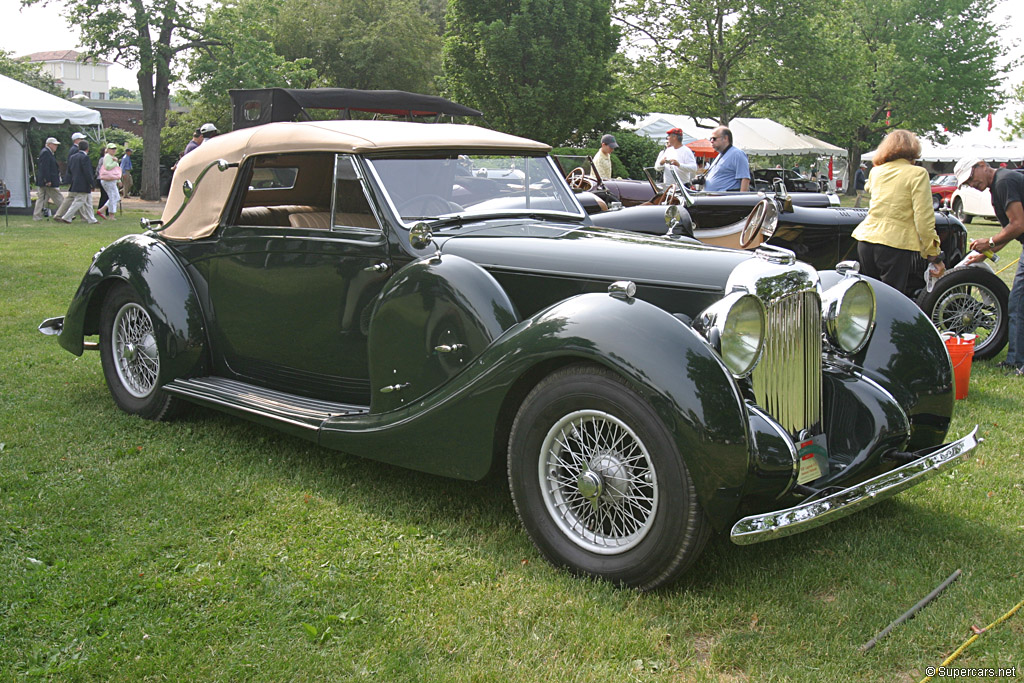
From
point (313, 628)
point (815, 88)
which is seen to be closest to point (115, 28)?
point (815, 88)

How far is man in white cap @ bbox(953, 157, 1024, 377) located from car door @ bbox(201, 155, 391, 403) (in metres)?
4.89

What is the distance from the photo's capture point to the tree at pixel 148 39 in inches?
992

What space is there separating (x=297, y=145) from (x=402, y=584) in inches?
101

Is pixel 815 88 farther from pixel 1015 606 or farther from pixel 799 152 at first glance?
pixel 1015 606

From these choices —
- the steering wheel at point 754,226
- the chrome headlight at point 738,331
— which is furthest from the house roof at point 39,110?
the chrome headlight at point 738,331

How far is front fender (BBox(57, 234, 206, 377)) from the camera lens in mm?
5035

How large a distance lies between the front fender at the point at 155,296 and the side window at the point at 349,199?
3.87 feet

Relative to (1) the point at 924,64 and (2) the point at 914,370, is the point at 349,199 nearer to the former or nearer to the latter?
(2) the point at 914,370

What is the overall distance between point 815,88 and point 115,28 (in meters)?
24.7

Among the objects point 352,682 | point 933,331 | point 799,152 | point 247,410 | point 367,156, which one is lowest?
point 352,682

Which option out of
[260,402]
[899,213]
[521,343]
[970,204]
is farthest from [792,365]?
[970,204]

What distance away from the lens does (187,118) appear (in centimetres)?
3569

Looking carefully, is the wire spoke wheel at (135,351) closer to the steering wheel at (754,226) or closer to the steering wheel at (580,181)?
the steering wheel at (754,226)

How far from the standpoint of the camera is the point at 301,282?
15.4 ft
